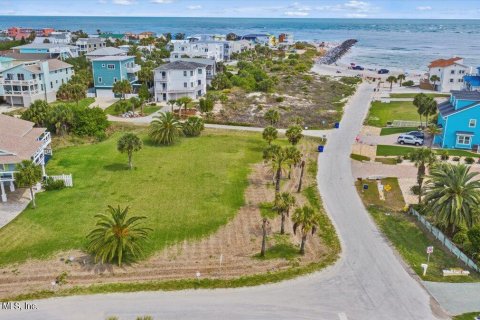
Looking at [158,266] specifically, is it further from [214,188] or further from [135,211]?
[214,188]

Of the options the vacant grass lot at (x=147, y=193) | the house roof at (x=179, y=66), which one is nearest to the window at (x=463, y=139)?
the vacant grass lot at (x=147, y=193)

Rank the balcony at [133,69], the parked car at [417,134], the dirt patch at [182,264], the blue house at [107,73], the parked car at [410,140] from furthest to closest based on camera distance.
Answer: the balcony at [133,69], the blue house at [107,73], the parked car at [417,134], the parked car at [410,140], the dirt patch at [182,264]

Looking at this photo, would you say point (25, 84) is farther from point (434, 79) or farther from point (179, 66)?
point (434, 79)

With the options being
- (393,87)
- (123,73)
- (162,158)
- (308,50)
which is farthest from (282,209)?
(308,50)

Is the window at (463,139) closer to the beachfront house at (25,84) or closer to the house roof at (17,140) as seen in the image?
the house roof at (17,140)

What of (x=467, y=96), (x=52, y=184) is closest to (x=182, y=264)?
(x=52, y=184)

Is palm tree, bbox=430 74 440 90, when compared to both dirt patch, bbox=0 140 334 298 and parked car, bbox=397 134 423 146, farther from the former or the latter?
dirt patch, bbox=0 140 334 298
